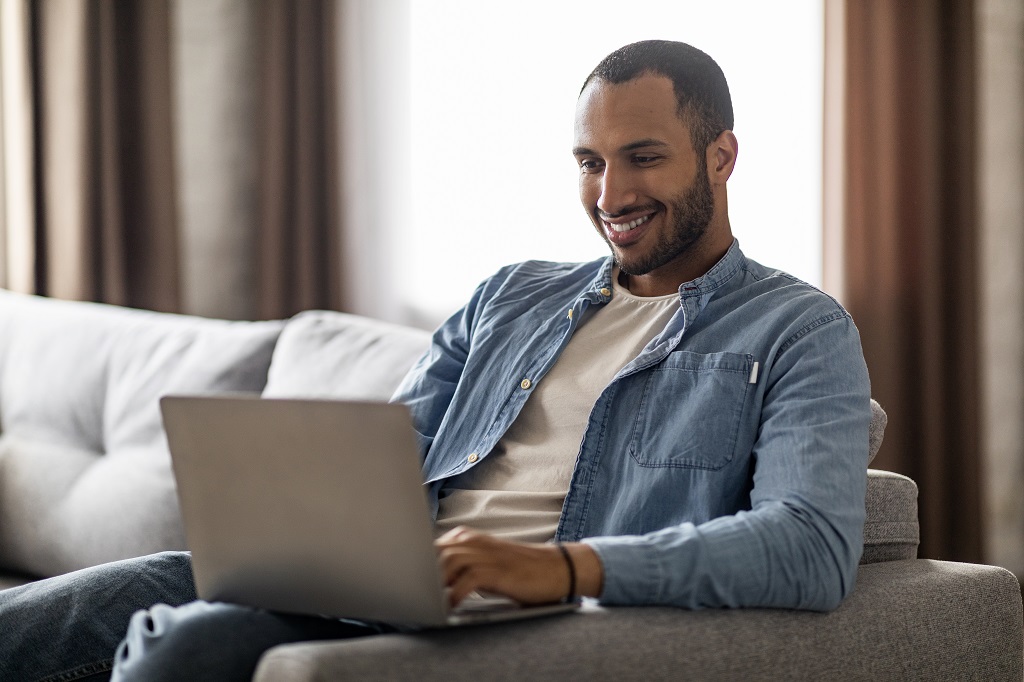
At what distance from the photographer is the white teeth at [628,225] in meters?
1.48

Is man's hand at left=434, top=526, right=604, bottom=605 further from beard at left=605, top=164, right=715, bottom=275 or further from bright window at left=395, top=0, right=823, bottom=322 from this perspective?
bright window at left=395, top=0, right=823, bottom=322

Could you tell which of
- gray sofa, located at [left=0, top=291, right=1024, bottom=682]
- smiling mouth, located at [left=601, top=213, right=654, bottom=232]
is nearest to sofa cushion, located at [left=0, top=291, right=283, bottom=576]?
gray sofa, located at [left=0, top=291, right=1024, bottom=682]

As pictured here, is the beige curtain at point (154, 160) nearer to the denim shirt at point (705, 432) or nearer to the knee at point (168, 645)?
the denim shirt at point (705, 432)

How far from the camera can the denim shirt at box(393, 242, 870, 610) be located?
1.09 meters

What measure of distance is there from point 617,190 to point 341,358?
28.2 inches

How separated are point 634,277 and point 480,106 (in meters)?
1.83

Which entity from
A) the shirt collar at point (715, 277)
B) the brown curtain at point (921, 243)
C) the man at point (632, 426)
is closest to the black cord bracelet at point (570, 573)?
the man at point (632, 426)

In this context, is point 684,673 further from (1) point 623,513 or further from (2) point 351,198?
(2) point 351,198

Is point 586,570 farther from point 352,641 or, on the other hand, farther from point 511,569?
point 352,641

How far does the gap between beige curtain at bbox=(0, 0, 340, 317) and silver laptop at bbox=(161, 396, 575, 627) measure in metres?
2.30

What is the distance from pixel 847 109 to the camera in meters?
2.84

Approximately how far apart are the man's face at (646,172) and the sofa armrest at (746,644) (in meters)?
0.50

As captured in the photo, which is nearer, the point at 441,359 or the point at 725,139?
the point at 725,139

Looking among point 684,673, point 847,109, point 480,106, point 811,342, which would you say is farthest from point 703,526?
point 480,106
